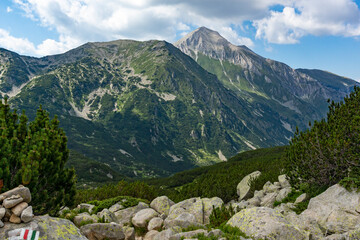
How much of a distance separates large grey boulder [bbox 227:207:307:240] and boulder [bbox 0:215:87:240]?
1015cm

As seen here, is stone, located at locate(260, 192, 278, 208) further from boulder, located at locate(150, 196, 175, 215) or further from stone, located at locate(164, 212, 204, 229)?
boulder, located at locate(150, 196, 175, 215)

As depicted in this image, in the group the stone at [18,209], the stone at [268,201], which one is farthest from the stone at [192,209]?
the stone at [18,209]

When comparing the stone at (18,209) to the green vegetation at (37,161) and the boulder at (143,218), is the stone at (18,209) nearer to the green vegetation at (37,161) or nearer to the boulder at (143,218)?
the green vegetation at (37,161)

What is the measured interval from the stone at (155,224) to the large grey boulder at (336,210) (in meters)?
11.7

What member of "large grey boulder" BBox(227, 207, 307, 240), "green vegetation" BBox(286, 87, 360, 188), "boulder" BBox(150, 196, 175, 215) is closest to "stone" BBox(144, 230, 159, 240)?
"boulder" BBox(150, 196, 175, 215)

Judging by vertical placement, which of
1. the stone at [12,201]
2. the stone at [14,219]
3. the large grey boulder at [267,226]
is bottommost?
the large grey boulder at [267,226]

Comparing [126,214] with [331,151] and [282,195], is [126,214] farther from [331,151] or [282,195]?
[331,151]

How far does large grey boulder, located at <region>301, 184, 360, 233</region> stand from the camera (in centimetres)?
1526

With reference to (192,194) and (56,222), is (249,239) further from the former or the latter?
(192,194)

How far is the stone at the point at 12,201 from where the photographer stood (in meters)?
10.2

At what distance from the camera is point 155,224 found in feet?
66.6

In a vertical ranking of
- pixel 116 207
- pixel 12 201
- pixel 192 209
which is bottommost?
pixel 116 207

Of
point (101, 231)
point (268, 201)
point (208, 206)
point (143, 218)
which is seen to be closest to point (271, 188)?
point (268, 201)

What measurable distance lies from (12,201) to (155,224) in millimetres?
12670
